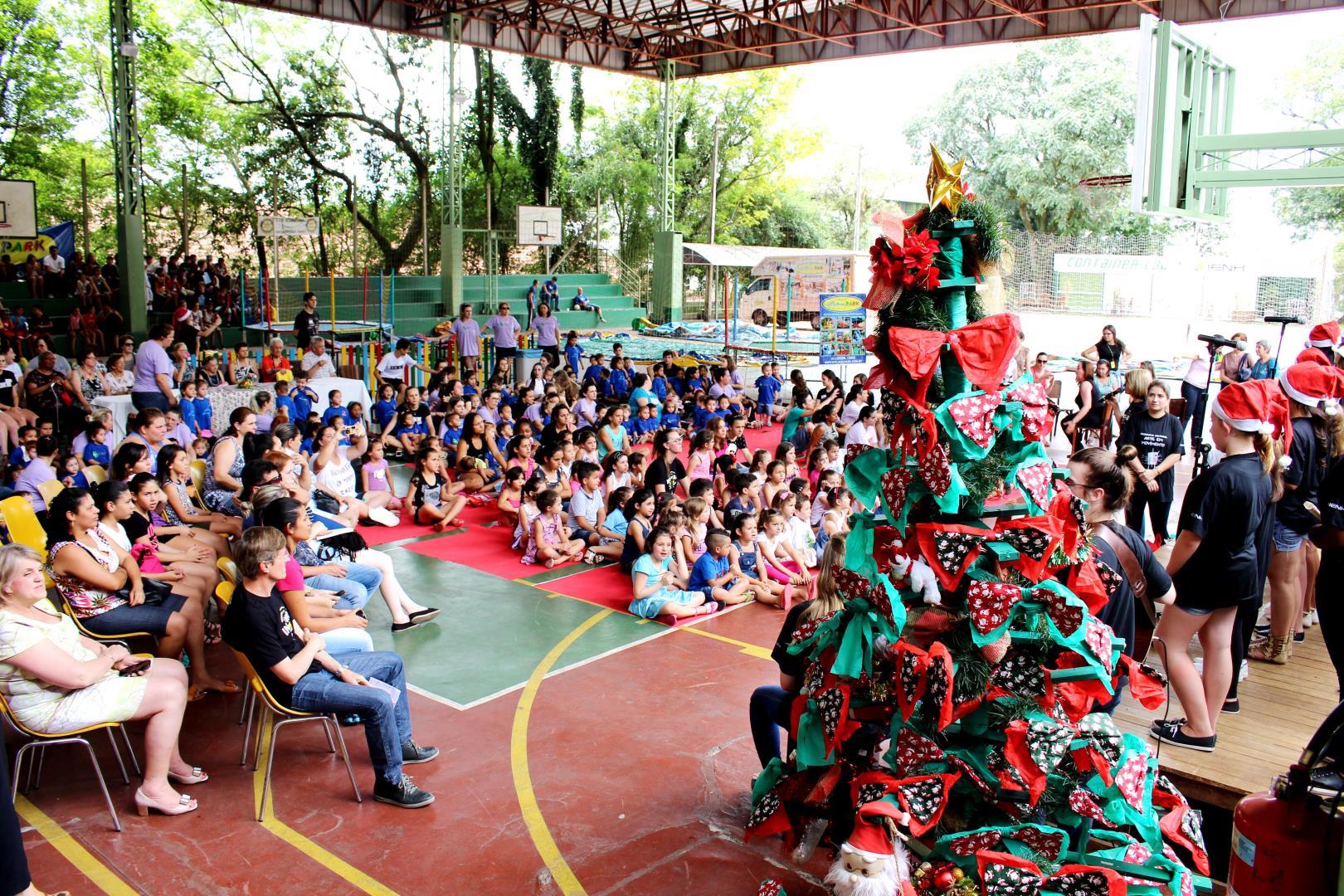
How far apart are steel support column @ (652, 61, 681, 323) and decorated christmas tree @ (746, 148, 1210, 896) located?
26.6m

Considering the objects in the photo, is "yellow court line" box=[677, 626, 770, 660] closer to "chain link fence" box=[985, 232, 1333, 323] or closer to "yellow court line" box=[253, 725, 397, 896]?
"yellow court line" box=[253, 725, 397, 896]

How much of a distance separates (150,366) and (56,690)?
8.97 metres

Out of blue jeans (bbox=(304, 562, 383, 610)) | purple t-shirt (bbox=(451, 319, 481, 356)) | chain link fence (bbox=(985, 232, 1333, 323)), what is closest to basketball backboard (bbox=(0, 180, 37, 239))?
purple t-shirt (bbox=(451, 319, 481, 356))

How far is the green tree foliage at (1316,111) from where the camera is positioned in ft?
119

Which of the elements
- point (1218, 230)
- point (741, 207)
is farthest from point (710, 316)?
point (1218, 230)

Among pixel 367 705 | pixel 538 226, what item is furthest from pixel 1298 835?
pixel 538 226

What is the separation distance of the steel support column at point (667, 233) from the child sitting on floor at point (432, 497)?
19438 millimetres

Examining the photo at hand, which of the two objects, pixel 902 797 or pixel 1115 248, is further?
pixel 1115 248

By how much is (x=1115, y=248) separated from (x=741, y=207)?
15408 millimetres

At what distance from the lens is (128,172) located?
1966 cm

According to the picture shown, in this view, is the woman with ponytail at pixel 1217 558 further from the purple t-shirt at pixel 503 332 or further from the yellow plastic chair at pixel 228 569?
the purple t-shirt at pixel 503 332

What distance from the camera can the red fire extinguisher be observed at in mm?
3031

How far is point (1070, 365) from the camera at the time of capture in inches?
947

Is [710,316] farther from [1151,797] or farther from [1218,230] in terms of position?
[1151,797]
